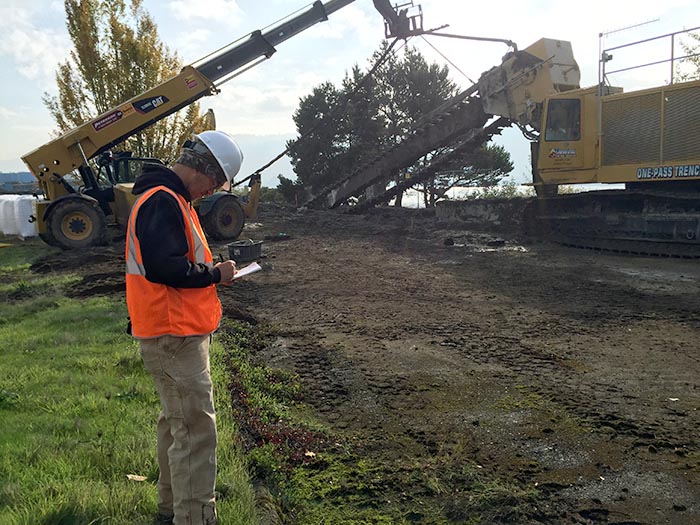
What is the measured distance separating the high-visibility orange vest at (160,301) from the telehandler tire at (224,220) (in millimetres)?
12860

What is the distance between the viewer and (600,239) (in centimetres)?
1319

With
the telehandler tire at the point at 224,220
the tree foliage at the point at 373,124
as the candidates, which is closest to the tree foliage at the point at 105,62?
the telehandler tire at the point at 224,220

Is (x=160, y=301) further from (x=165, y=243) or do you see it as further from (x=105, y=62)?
(x=105, y=62)

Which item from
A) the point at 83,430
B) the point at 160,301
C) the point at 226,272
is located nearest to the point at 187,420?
the point at 160,301

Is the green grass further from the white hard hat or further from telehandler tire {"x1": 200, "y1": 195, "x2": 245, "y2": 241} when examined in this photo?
telehandler tire {"x1": 200, "y1": 195, "x2": 245, "y2": 241}

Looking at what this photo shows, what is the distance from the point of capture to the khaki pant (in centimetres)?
262

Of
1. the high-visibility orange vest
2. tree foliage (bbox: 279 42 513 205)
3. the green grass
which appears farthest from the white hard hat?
tree foliage (bbox: 279 42 513 205)

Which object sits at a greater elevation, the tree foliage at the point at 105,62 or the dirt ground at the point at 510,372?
the tree foliage at the point at 105,62

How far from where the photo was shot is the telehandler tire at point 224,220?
49.9ft

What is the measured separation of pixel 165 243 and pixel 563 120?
522 inches

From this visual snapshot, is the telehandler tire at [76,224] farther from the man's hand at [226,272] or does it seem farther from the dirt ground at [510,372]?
the man's hand at [226,272]

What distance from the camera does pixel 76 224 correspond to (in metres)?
13.9

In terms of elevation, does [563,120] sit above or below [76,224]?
above

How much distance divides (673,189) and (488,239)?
4.72 meters
